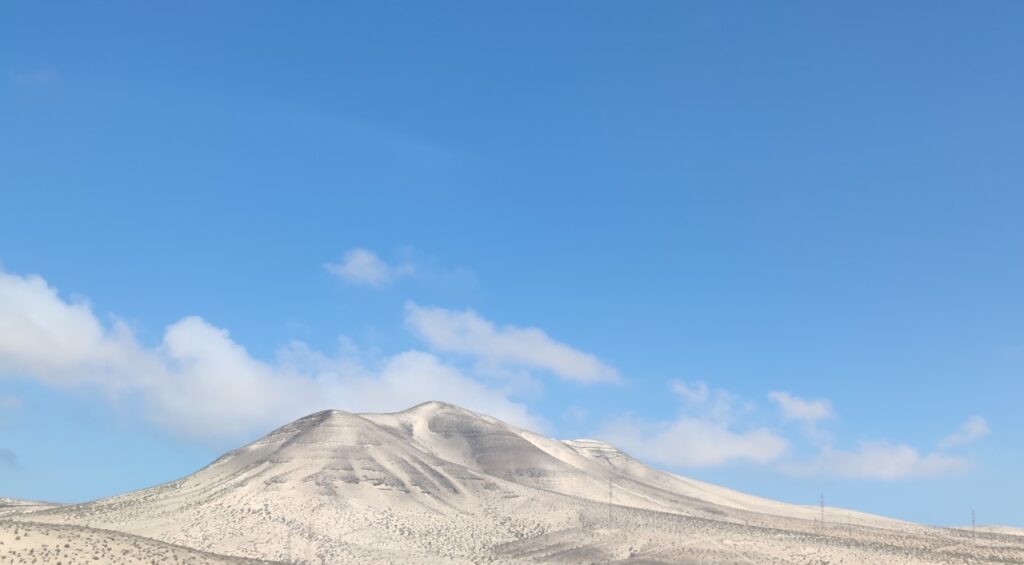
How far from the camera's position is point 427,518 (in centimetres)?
12169

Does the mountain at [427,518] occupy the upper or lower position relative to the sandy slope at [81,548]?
upper

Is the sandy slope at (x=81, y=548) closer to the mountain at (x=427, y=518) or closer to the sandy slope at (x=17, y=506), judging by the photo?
the mountain at (x=427, y=518)

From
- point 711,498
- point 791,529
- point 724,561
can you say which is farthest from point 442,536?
point 711,498

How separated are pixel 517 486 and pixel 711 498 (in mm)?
61728

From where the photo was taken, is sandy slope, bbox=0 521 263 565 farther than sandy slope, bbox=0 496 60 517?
No

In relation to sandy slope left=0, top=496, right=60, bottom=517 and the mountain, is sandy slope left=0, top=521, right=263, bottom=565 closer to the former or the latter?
the mountain

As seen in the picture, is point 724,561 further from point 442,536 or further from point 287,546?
point 287,546

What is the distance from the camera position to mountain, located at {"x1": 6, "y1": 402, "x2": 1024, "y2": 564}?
101 meters

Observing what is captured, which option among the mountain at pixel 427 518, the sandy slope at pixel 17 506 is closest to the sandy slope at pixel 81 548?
the mountain at pixel 427 518

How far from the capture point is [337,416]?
157375mm

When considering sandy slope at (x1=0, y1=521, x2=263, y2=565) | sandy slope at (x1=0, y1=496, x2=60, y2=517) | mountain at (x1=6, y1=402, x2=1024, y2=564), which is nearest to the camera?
sandy slope at (x1=0, y1=521, x2=263, y2=565)

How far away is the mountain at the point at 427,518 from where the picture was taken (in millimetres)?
101000

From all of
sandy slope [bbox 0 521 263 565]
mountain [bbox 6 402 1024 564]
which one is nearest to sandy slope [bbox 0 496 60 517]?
mountain [bbox 6 402 1024 564]

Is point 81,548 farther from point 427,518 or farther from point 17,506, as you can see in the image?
point 17,506
